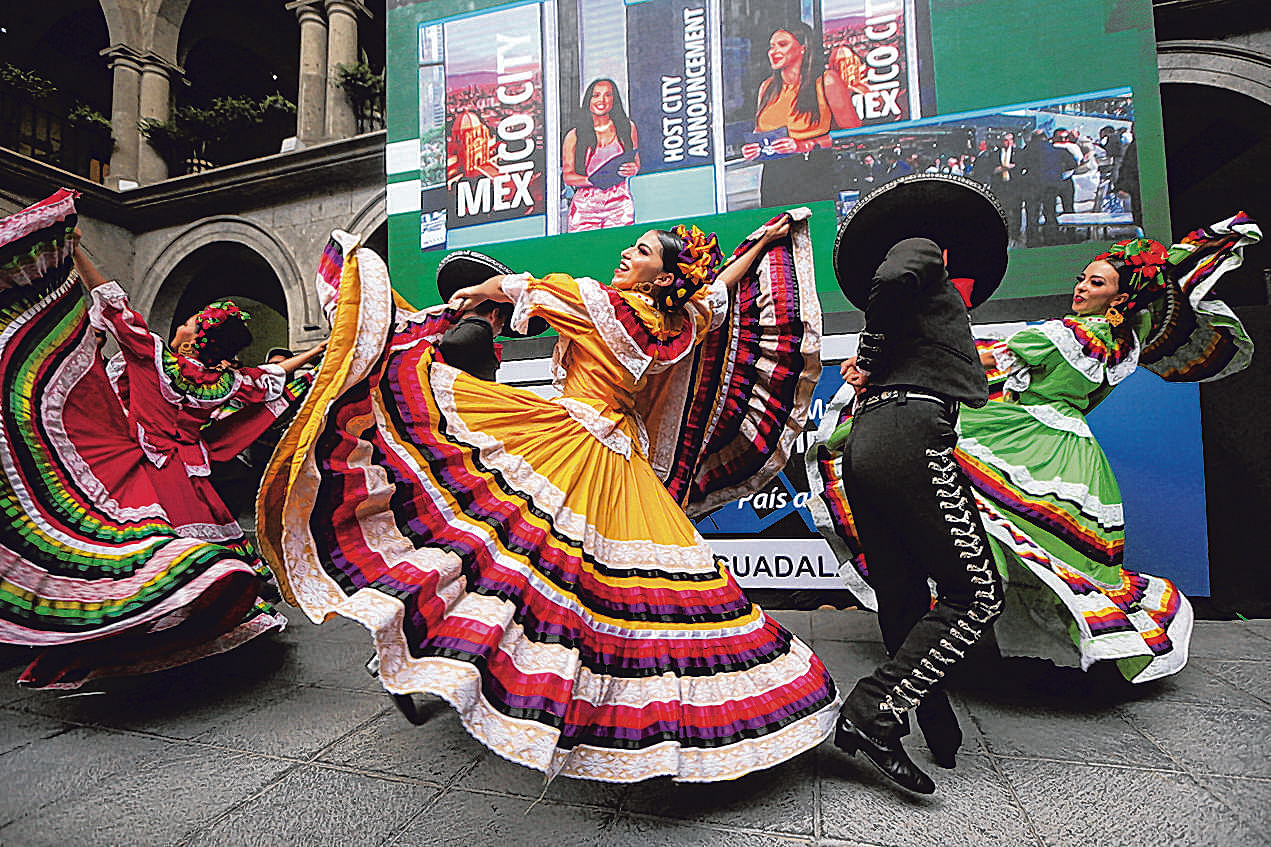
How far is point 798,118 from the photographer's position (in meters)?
4.32

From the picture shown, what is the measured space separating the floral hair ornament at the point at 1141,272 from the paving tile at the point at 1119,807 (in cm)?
195

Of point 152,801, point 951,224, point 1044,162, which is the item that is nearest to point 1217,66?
point 1044,162

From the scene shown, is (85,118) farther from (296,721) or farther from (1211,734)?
(1211,734)

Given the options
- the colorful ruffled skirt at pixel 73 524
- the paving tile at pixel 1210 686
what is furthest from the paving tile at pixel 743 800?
the colorful ruffled skirt at pixel 73 524

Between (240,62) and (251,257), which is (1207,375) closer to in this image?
(251,257)

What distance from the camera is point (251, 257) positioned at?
8.35 m

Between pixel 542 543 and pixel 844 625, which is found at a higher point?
pixel 542 543

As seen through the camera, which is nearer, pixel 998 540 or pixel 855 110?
pixel 998 540

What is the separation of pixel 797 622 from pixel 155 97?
1103cm

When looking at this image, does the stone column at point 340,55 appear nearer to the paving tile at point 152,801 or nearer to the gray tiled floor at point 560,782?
the gray tiled floor at point 560,782

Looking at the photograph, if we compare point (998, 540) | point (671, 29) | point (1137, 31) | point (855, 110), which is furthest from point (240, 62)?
point (998, 540)

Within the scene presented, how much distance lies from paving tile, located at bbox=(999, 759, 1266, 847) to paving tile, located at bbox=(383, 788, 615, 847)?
3.80ft

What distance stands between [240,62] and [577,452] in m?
13.7

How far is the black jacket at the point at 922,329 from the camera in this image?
192cm
